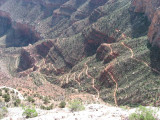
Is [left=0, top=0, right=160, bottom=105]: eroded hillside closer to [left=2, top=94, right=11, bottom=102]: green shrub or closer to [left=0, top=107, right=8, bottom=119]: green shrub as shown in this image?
[left=2, top=94, right=11, bottom=102]: green shrub

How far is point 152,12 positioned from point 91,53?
72.5ft

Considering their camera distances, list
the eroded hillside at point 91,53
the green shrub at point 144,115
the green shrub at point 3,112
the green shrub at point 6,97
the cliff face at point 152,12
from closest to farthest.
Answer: the green shrub at point 144,115 < the green shrub at point 3,112 < the green shrub at point 6,97 < the eroded hillside at point 91,53 < the cliff face at point 152,12

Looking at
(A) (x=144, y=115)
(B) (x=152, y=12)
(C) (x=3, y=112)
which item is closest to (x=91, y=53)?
(B) (x=152, y=12)

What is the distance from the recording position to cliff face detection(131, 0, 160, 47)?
1768 inches

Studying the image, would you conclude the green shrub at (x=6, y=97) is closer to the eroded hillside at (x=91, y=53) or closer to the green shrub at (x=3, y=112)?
the green shrub at (x=3, y=112)

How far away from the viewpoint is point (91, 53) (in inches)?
2483

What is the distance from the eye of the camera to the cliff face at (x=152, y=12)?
44.9m

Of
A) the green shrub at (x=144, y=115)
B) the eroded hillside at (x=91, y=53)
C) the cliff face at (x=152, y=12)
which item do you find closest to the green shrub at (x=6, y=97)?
the eroded hillside at (x=91, y=53)

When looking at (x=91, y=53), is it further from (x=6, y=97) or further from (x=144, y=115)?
(x=144, y=115)

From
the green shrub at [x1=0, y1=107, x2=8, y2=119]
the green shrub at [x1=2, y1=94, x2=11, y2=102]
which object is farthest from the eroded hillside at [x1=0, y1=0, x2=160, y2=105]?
the green shrub at [x1=0, y1=107, x2=8, y2=119]

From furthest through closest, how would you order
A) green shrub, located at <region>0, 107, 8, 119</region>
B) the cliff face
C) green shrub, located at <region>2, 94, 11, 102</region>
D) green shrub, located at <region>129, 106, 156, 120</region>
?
the cliff face → green shrub, located at <region>2, 94, 11, 102</region> → green shrub, located at <region>0, 107, 8, 119</region> → green shrub, located at <region>129, 106, 156, 120</region>

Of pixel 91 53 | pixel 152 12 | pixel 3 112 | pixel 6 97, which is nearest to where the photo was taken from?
pixel 3 112

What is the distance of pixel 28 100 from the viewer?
30594 millimetres

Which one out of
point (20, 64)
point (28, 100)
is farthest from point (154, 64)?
point (20, 64)
